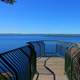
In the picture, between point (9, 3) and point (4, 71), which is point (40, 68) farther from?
point (4, 71)

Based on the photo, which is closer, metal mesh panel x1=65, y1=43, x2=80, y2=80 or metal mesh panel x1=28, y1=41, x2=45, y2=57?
metal mesh panel x1=65, y1=43, x2=80, y2=80

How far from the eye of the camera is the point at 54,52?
2533 centimetres

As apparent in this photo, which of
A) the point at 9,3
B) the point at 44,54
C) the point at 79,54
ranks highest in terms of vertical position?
the point at 9,3

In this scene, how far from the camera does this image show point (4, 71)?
228 inches

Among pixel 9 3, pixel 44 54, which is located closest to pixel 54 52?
pixel 44 54

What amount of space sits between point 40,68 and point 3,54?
392 inches

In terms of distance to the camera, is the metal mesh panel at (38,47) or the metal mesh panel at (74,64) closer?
the metal mesh panel at (74,64)

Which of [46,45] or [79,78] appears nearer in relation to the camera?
[79,78]

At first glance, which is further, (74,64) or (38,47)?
(38,47)

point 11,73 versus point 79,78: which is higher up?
point 11,73

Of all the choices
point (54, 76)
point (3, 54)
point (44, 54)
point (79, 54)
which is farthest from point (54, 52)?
point (3, 54)

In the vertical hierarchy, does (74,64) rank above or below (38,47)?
above

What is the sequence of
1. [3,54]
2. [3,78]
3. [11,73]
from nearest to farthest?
[3,78] < [11,73] < [3,54]

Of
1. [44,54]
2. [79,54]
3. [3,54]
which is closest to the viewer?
[3,54]
